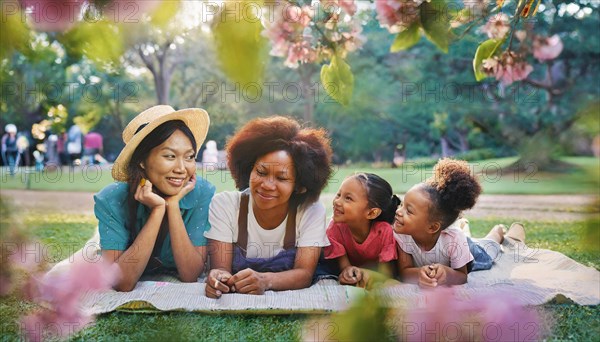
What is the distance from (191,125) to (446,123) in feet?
50.9

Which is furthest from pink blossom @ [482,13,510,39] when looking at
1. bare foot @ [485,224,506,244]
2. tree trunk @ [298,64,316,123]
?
tree trunk @ [298,64,316,123]

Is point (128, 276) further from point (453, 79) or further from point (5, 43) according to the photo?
point (453, 79)

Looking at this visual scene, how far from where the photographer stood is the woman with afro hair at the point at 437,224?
2734 mm

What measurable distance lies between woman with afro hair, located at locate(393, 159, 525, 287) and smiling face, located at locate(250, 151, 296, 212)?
51cm

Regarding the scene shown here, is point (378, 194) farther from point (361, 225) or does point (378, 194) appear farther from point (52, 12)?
point (52, 12)

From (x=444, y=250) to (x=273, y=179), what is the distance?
2.71 feet

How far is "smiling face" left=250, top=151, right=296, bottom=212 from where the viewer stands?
266cm

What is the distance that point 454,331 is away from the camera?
17.7 inches

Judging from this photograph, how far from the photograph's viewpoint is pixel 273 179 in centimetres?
267

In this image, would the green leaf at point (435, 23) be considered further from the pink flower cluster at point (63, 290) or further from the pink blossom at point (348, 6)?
the pink flower cluster at point (63, 290)

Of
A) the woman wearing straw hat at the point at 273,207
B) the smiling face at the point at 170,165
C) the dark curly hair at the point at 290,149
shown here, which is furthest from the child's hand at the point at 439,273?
the smiling face at the point at 170,165

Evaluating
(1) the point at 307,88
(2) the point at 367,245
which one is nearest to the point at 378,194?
(2) the point at 367,245

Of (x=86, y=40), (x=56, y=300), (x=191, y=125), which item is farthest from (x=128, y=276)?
(x=86, y=40)

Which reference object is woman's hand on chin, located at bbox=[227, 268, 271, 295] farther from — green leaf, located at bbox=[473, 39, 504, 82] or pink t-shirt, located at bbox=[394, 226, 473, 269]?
green leaf, located at bbox=[473, 39, 504, 82]
